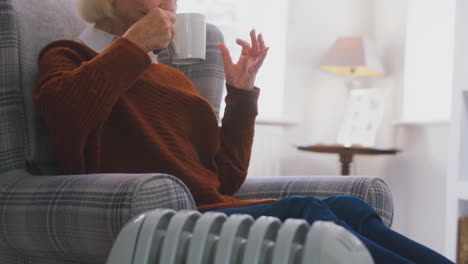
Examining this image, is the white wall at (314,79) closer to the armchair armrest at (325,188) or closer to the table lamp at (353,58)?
the table lamp at (353,58)

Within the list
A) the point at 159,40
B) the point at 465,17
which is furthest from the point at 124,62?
the point at 465,17

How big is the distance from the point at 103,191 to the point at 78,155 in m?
0.22

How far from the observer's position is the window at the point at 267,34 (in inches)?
123

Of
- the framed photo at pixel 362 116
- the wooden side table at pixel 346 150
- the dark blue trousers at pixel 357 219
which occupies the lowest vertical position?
the wooden side table at pixel 346 150

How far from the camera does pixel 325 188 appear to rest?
4.00ft

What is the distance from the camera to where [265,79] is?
319 cm

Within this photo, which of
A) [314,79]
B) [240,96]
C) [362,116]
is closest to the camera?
[240,96]

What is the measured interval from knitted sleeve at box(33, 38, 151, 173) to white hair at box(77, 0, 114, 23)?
270mm

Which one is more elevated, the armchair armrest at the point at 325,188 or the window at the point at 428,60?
the window at the point at 428,60

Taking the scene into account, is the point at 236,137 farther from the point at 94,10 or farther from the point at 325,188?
the point at 94,10

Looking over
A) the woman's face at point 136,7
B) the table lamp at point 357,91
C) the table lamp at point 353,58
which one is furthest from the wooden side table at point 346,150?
the woman's face at point 136,7

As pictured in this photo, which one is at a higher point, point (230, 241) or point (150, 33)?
point (150, 33)

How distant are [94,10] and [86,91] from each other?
36 centimetres

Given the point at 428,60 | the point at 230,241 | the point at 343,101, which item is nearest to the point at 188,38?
the point at 230,241
